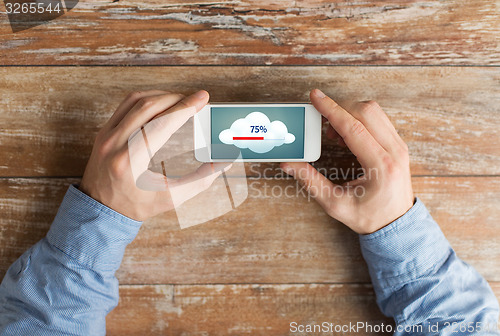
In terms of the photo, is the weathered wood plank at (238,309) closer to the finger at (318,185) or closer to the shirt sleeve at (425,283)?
the shirt sleeve at (425,283)

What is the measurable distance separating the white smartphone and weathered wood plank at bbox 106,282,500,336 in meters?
0.28

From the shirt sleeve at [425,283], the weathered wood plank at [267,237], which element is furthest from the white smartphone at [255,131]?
the shirt sleeve at [425,283]

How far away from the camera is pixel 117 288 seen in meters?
0.73

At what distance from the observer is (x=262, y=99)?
75cm

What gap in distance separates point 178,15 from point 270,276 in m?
0.53

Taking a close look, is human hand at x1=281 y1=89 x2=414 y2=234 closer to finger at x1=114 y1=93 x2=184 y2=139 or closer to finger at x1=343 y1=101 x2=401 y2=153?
finger at x1=343 y1=101 x2=401 y2=153

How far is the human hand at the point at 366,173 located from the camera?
65 cm

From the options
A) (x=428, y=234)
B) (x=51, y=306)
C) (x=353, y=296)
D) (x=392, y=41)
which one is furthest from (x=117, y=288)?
(x=392, y=41)

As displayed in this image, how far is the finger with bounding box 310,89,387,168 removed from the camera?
65 cm

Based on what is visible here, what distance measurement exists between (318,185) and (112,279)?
404 mm

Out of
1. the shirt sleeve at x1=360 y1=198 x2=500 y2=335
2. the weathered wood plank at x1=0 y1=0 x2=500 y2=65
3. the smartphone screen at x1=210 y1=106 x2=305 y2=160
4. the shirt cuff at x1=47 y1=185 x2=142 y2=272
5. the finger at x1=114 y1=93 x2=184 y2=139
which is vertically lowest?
the shirt sleeve at x1=360 y1=198 x2=500 y2=335

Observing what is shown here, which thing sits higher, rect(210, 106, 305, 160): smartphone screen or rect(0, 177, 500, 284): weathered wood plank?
rect(210, 106, 305, 160): smartphone screen

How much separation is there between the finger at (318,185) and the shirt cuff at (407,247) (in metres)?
0.09

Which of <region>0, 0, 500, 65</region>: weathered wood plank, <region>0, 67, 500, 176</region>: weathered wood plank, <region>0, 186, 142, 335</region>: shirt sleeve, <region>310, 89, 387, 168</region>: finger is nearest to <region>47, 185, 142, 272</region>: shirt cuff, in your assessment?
<region>0, 186, 142, 335</region>: shirt sleeve
